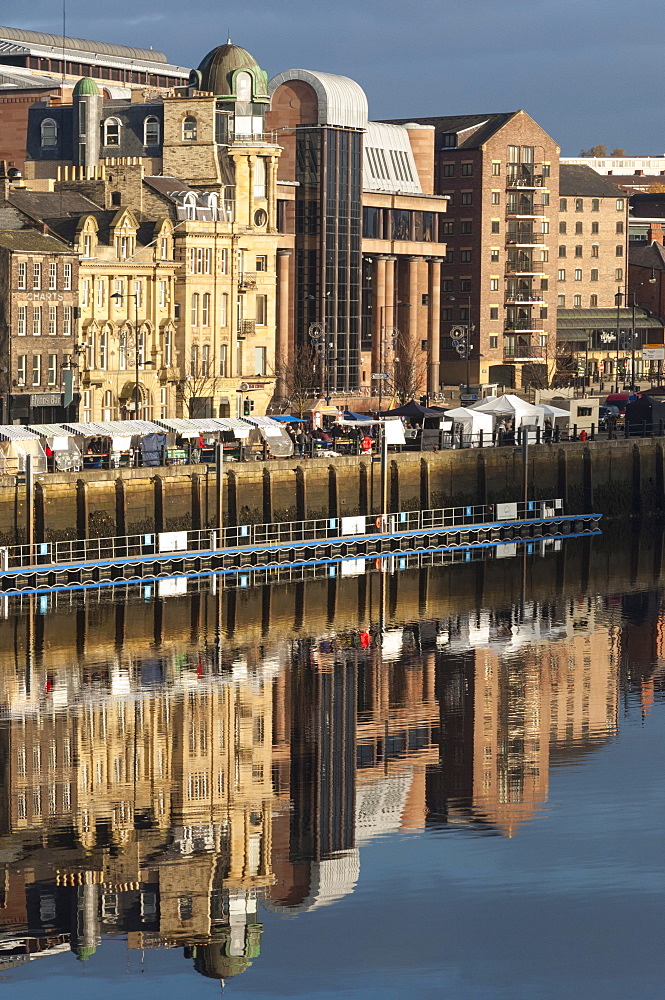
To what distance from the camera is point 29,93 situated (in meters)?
191

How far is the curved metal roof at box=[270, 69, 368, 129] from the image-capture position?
618 feet

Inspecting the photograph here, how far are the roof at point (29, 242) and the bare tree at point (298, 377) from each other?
1203 inches

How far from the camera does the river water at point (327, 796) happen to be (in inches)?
1949

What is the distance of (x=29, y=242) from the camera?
13838 centimetres

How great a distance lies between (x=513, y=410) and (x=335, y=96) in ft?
199

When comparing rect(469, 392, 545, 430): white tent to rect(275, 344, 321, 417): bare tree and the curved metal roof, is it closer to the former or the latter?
rect(275, 344, 321, 417): bare tree

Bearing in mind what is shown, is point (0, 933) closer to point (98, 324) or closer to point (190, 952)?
point (190, 952)

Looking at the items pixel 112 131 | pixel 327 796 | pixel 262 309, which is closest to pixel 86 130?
pixel 112 131

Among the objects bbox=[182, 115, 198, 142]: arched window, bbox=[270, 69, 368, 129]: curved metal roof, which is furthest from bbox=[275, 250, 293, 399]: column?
bbox=[182, 115, 198, 142]: arched window

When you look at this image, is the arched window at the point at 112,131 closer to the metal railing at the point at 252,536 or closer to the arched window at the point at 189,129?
the arched window at the point at 189,129

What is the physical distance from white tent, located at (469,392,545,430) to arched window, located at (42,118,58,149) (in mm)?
50476

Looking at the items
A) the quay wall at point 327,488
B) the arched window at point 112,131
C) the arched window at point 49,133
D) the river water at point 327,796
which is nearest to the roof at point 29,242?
the arched window at point 112,131

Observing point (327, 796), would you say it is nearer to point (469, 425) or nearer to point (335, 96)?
point (469, 425)

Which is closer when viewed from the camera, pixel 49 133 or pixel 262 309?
pixel 262 309
